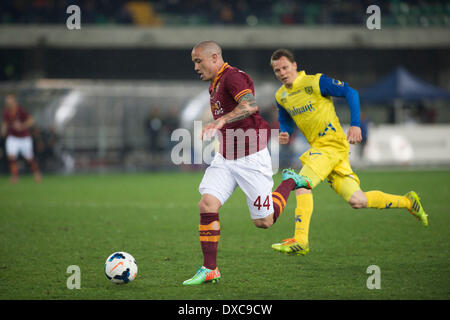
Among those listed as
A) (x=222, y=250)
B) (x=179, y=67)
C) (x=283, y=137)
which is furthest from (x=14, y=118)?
(x=179, y=67)

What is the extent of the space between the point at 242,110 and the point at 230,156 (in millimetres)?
490

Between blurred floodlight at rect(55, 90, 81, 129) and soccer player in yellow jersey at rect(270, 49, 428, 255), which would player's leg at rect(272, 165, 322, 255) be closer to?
soccer player in yellow jersey at rect(270, 49, 428, 255)

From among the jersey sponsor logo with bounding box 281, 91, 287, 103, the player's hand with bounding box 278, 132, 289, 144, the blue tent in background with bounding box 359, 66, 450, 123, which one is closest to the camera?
the player's hand with bounding box 278, 132, 289, 144

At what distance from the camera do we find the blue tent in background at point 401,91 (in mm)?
23763

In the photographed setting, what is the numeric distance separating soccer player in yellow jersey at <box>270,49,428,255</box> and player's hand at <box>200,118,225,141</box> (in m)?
1.60

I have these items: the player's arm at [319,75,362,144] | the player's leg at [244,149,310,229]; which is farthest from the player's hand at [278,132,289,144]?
the player's leg at [244,149,310,229]

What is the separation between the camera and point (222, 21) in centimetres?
3231

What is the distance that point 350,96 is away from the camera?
6.23m

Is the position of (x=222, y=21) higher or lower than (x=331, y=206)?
higher

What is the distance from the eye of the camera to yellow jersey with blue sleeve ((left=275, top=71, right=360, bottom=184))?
629 cm

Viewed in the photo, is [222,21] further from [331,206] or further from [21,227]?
[21,227]

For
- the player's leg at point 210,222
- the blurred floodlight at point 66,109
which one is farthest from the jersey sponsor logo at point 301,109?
the blurred floodlight at point 66,109
